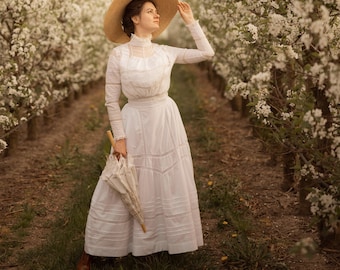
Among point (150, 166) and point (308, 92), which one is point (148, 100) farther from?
point (308, 92)

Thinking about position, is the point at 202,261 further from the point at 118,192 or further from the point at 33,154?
the point at 33,154

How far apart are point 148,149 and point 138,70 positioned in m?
0.75

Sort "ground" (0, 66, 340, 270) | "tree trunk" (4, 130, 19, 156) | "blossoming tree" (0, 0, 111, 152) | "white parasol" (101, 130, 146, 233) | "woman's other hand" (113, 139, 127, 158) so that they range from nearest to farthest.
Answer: "white parasol" (101, 130, 146, 233), "woman's other hand" (113, 139, 127, 158), "ground" (0, 66, 340, 270), "blossoming tree" (0, 0, 111, 152), "tree trunk" (4, 130, 19, 156)

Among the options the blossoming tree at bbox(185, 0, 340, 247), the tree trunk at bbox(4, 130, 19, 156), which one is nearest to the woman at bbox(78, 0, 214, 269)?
the blossoming tree at bbox(185, 0, 340, 247)

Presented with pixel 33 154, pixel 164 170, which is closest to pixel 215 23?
pixel 33 154

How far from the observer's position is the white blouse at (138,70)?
4910 mm

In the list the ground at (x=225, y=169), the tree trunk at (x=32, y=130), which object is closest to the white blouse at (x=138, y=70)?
the ground at (x=225, y=169)

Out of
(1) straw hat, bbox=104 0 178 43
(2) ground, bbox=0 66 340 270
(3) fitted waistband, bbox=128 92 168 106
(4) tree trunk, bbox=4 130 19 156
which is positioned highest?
(1) straw hat, bbox=104 0 178 43

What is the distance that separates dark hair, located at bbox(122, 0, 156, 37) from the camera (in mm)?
5020

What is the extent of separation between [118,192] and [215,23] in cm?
609

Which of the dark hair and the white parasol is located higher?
the dark hair

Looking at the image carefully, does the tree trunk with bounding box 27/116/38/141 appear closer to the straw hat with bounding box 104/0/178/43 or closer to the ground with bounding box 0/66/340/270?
the ground with bounding box 0/66/340/270

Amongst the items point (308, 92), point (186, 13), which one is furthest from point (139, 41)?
point (308, 92)

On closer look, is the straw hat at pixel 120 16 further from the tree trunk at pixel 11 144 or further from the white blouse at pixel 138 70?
the tree trunk at pixel 11 144
